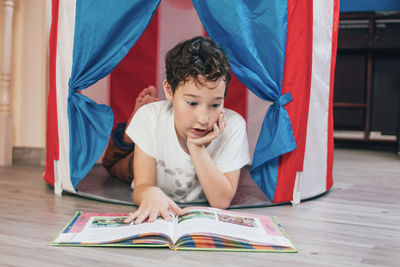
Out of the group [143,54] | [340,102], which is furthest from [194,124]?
[340,102]

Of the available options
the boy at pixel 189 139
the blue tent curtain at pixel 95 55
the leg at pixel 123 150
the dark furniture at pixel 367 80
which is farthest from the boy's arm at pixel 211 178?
the dark furniture at pixel 367 80

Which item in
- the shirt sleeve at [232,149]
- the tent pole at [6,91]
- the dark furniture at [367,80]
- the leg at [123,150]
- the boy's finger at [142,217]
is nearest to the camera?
the boy's finger at [142,217]

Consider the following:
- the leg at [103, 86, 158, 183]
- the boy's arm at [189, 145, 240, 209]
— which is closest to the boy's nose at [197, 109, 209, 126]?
the boy's arm at [189, 145, 240, 209]

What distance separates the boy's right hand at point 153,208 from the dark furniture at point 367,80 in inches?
118

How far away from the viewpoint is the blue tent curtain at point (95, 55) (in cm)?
158

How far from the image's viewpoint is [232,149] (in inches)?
59.0

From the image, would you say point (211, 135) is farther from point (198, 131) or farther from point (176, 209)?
point (176, 209)

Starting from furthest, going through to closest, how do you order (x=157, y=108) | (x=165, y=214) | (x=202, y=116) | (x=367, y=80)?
(x=367, y=80) < (x=157, y=108) < (x=202, y=116) < (x=165, y=214)

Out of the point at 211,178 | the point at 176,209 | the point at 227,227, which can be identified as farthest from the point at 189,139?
the point at 227,227

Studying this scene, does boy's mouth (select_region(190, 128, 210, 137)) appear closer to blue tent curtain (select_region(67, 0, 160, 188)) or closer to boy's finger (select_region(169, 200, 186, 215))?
boy's finger (select_region(169, 200, 186, 215))

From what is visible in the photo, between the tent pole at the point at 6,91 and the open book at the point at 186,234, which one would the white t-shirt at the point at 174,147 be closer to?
the open book at the point at 186,234

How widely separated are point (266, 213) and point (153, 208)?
1.61 feet

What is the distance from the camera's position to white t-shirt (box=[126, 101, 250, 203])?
1.50m

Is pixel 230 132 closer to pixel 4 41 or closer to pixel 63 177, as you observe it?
pixel 63 177
